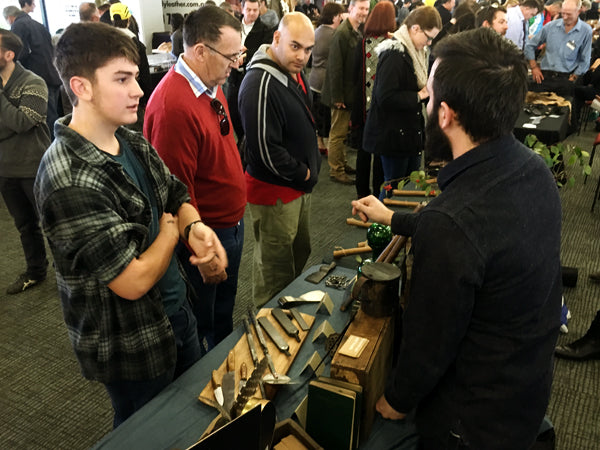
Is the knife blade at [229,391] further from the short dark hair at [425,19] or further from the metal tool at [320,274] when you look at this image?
the short dark hair at [425,19]

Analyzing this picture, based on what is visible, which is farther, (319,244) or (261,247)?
(319,244)

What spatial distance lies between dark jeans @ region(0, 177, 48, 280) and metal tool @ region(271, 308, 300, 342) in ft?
6.69

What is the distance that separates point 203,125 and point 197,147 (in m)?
0.08

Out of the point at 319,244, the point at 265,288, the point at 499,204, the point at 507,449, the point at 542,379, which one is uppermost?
the point at 499,204

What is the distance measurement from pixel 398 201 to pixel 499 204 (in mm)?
1619

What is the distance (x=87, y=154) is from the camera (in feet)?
3.77

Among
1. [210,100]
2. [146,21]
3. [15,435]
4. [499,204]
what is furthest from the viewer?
[146,21]

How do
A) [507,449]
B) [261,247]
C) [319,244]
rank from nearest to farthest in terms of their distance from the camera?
1. [507,449]
2. [261,247]
3. [319,244]

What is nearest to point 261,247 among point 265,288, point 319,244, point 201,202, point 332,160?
point 265,288

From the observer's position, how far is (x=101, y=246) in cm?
112

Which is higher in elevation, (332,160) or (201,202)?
(201,202)

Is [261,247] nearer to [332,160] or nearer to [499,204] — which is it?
[499,204]

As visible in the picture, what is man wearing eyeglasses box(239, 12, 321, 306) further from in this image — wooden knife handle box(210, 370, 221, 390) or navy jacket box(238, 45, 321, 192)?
wooden knife handle box(210, 370, 221, 390)

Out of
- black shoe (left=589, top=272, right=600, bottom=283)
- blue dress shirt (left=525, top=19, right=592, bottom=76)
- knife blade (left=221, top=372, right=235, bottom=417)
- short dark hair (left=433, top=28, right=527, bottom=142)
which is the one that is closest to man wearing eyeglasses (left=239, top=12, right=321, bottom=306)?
short dark hair (left=433, top=28, right=527, bottom=142)
